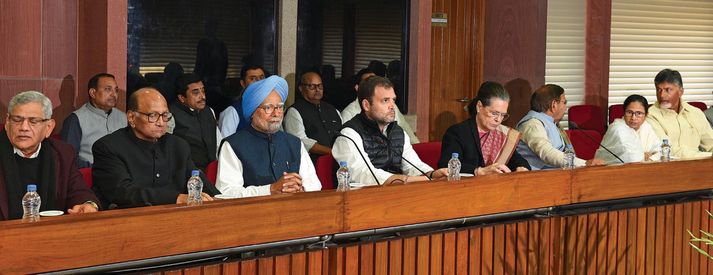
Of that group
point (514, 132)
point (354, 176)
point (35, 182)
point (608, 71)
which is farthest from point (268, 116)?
point (608, 71)

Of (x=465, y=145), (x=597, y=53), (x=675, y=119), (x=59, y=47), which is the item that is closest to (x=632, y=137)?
(x=675, y=119)

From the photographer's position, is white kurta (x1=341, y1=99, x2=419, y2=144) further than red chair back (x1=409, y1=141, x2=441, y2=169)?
Yes

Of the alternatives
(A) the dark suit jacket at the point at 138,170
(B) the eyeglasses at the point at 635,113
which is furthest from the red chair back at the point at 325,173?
(B) the eyeglasses at the point at 635,113

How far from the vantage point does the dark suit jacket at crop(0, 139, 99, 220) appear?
364 cm

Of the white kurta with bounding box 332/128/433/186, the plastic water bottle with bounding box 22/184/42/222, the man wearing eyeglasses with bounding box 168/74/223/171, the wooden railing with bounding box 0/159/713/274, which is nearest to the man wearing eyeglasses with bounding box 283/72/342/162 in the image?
the man wearing eyeglasses with bounding box 168/74/223/171

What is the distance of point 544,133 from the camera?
210 inches

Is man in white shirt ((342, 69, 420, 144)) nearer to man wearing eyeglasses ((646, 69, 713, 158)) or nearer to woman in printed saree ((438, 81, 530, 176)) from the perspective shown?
woman in printed saree ((438, 81, 530, 176))

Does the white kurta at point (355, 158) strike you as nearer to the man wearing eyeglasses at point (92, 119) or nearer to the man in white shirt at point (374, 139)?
the man in white shirt at point (374, 139)

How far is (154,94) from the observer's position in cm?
391

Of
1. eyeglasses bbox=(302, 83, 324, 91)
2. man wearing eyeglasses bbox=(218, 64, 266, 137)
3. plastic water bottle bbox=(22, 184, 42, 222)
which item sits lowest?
plastic water bottle bbox=(22, 184, 42, 222)

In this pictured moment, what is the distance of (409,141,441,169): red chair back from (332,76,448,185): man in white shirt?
29 cm

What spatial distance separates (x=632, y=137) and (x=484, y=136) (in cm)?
111

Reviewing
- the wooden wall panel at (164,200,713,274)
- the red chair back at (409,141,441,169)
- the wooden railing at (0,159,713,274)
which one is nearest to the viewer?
the wooden railing at (0,159,713,274)

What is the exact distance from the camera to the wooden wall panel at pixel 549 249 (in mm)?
3229
